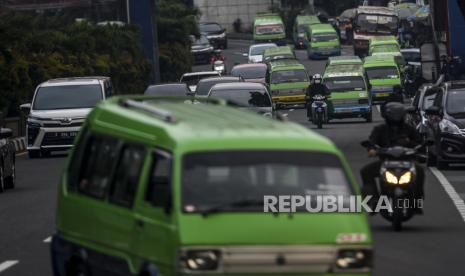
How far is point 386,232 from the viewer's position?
18.2 meters

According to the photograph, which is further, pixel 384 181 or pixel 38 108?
pixel 38 108

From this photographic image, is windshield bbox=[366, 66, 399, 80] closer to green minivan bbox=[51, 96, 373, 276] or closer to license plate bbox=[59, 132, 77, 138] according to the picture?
license plate bbox=[59, 132, 77, 138]

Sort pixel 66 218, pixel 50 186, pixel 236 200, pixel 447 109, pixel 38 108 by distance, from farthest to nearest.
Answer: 1. pixel 38 108
2. pixel 447 109
3. pixel 50 186
4. pixel 66 218
5. pixel 236 200

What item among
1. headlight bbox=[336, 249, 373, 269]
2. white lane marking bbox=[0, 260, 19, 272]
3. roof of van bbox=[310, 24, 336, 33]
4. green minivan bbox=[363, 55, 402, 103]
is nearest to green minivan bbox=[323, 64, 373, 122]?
green minivan bbox=[363, 55, 402, 103]

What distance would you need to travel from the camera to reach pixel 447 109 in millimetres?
29469

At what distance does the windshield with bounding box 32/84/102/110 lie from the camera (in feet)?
120

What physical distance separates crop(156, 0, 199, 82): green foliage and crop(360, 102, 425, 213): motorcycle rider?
5355 centimetres

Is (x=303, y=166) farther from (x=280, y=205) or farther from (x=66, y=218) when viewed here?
(x=66, y=218)

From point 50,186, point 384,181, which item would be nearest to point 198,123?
point 384,181

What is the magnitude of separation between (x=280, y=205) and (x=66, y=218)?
257 centimetres

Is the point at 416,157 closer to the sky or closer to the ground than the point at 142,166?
closer to the ground

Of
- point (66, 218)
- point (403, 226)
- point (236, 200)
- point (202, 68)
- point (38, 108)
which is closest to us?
point (236, 200)

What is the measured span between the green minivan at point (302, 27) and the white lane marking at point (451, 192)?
3102 inches

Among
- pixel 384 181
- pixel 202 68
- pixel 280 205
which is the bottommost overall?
pixel 202 68
